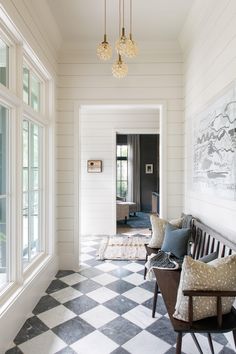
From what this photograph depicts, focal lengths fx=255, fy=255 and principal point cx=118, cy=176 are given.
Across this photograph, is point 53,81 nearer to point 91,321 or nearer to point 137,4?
point 137,4

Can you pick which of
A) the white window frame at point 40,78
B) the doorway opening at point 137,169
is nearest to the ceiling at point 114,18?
the white window frame at point 40,78

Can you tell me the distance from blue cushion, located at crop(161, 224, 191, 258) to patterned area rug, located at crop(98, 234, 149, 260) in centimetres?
140

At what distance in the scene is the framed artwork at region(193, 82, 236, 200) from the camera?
2133mm

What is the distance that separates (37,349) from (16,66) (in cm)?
245

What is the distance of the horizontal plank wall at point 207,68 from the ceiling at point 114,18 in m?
0.18

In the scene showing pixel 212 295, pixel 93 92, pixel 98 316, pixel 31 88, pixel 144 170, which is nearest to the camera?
pixel 212 295

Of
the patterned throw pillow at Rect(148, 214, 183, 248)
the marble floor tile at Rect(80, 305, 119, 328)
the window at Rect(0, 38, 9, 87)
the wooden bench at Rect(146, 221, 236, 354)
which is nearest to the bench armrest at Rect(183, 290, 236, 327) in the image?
the wooden bench at Rect(146, 221, 236, 354)

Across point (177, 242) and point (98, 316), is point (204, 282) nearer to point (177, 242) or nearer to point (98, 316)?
point (177, 242)

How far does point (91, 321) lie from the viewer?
8.12 ft

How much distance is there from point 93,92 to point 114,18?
1019 millimetres

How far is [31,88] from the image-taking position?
9.82 feet

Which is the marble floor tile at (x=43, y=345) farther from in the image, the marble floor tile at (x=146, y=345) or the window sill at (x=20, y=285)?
the marble floor tile at (x=146, y=345)

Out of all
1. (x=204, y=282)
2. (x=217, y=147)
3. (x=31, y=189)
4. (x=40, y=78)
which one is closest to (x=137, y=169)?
(x=40, y=78)

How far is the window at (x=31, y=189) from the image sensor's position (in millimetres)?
2848
